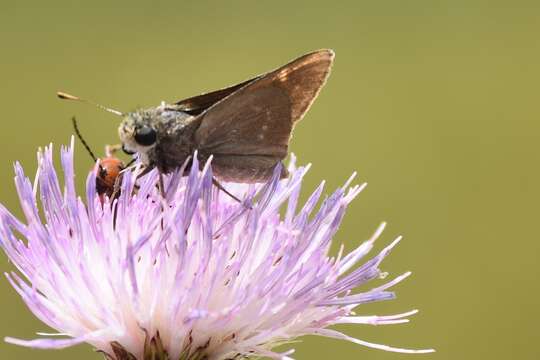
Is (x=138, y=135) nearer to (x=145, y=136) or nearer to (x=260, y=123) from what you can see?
(x=145, y=136)

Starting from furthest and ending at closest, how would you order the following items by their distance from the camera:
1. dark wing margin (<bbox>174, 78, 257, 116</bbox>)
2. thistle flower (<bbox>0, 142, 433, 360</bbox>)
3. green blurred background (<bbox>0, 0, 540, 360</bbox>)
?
green blurred background (<bbox>0, 0, 540, 360</bbox>) < dark wing margin (<bbox>174, 78, 257, 116</bbox>) < thistle flower (<bbox>0, 142, 433, 360</bbox>)

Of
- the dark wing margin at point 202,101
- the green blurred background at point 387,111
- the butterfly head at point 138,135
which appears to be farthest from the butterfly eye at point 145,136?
the green blurred background at point 387,111

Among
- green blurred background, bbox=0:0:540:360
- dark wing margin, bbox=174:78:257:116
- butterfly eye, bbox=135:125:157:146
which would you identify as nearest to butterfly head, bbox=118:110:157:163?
butterfly eye, bbox=135:125:157:146

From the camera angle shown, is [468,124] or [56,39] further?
[56,39]

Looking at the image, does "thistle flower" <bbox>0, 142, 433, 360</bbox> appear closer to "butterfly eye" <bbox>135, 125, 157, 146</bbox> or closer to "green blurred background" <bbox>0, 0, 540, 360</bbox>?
"butterfly eye" <bbox>135, 125, 157, 146</bbox>

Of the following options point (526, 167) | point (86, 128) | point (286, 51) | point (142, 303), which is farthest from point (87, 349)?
point (286, 51)

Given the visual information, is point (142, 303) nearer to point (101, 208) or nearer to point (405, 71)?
point (101, 208)
